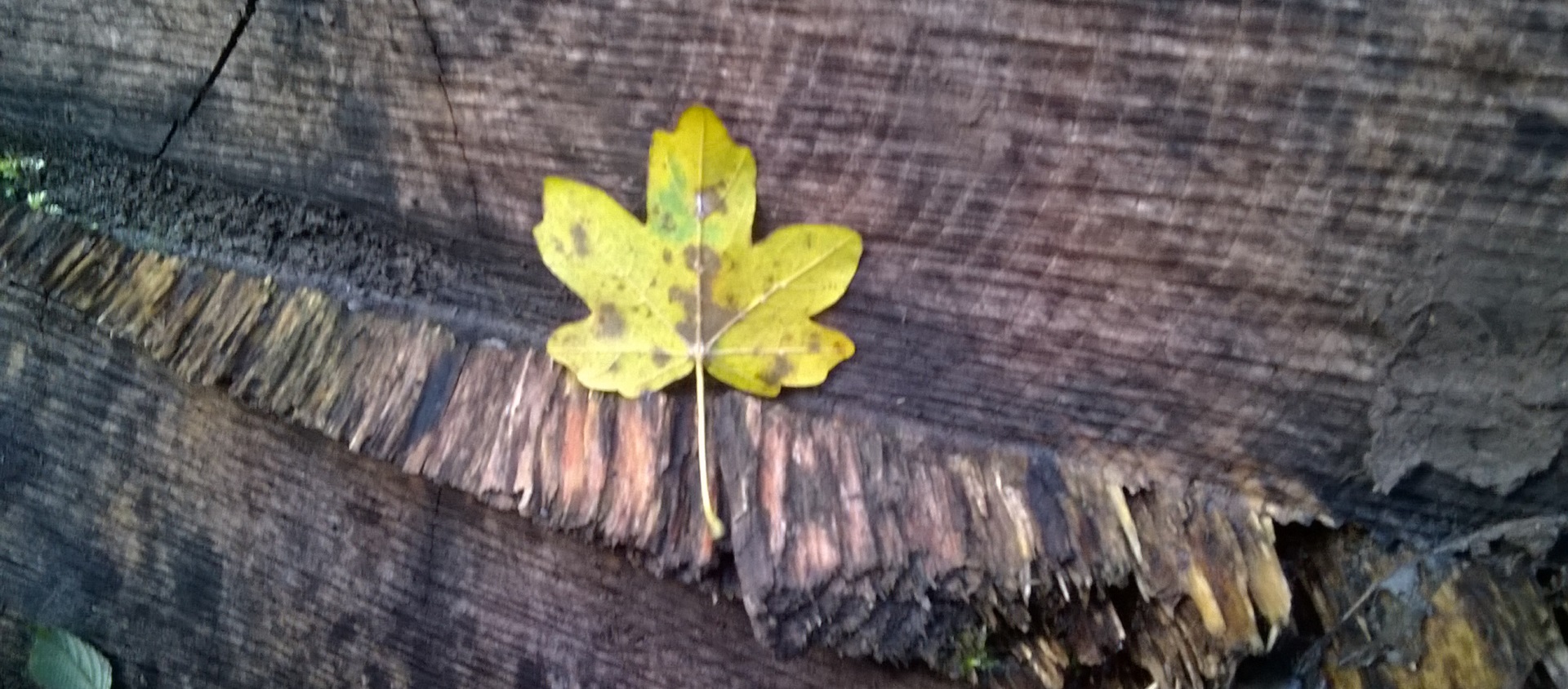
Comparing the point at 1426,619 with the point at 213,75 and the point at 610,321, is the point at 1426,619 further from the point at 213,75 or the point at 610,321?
the point at 213,75

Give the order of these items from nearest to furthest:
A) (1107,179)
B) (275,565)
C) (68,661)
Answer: (1107,179) < (275,565) < (68,661)

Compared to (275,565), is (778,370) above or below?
above

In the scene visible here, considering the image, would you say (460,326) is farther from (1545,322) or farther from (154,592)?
(1545,322)

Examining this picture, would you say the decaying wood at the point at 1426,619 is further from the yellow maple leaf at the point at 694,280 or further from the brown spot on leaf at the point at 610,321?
the brown spot on leaf at the point at 610,321

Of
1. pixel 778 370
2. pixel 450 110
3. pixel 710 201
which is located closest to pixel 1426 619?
pixel 778 370

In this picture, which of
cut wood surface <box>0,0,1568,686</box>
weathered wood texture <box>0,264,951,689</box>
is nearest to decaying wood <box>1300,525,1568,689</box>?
cut wood surface <box>0,0,1568,686</box>

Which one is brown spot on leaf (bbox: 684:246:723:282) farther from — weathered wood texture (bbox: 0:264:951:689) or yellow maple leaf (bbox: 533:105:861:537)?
weathered wood texture (bbox: 0:264:951:689)

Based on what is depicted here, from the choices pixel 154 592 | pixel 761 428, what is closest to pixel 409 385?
pixel 761 428
